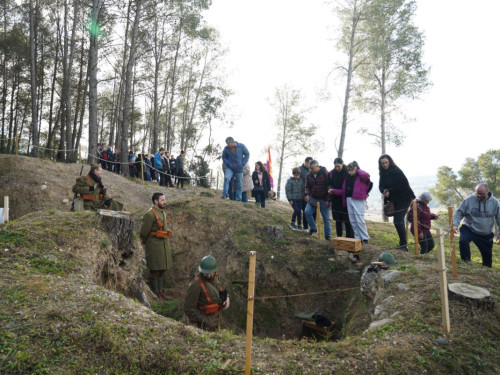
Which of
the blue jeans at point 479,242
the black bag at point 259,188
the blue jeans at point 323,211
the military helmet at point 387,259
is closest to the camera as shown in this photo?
the military helmet at point 387,259

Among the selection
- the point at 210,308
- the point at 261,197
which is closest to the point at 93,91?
the point at 261,197

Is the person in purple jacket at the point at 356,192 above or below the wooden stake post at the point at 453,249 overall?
above

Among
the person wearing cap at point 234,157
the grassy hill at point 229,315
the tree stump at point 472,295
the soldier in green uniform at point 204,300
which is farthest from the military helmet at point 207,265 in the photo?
the person wearing cap at point 234,157

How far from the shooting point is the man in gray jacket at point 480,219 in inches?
229

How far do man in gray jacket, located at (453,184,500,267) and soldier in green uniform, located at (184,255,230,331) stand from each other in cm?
463

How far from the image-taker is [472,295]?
4.04 meters

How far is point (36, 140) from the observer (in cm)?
1566

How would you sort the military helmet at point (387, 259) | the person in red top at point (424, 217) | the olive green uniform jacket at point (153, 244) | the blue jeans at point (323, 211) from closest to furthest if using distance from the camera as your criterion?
the military helmet at point (387, 259) → the olive green uniform jacket at point (153, 244) → the person in red top at point (424, 217) → the blue jeans at point (323, 211)

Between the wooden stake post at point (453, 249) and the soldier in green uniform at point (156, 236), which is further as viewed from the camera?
the soldier in green uniform at point (156, 236)

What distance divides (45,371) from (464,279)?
18.5 ft

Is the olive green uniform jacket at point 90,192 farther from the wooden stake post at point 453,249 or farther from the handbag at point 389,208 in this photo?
the wooden stake post at point 453,249

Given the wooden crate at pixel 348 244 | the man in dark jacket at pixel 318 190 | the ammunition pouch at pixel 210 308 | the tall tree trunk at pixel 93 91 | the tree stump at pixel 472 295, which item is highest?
the tall tree trunk at pixel 93 91

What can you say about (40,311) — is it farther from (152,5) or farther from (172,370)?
(152,5)

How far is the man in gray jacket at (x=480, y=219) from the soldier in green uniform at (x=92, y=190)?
7.65 metres
